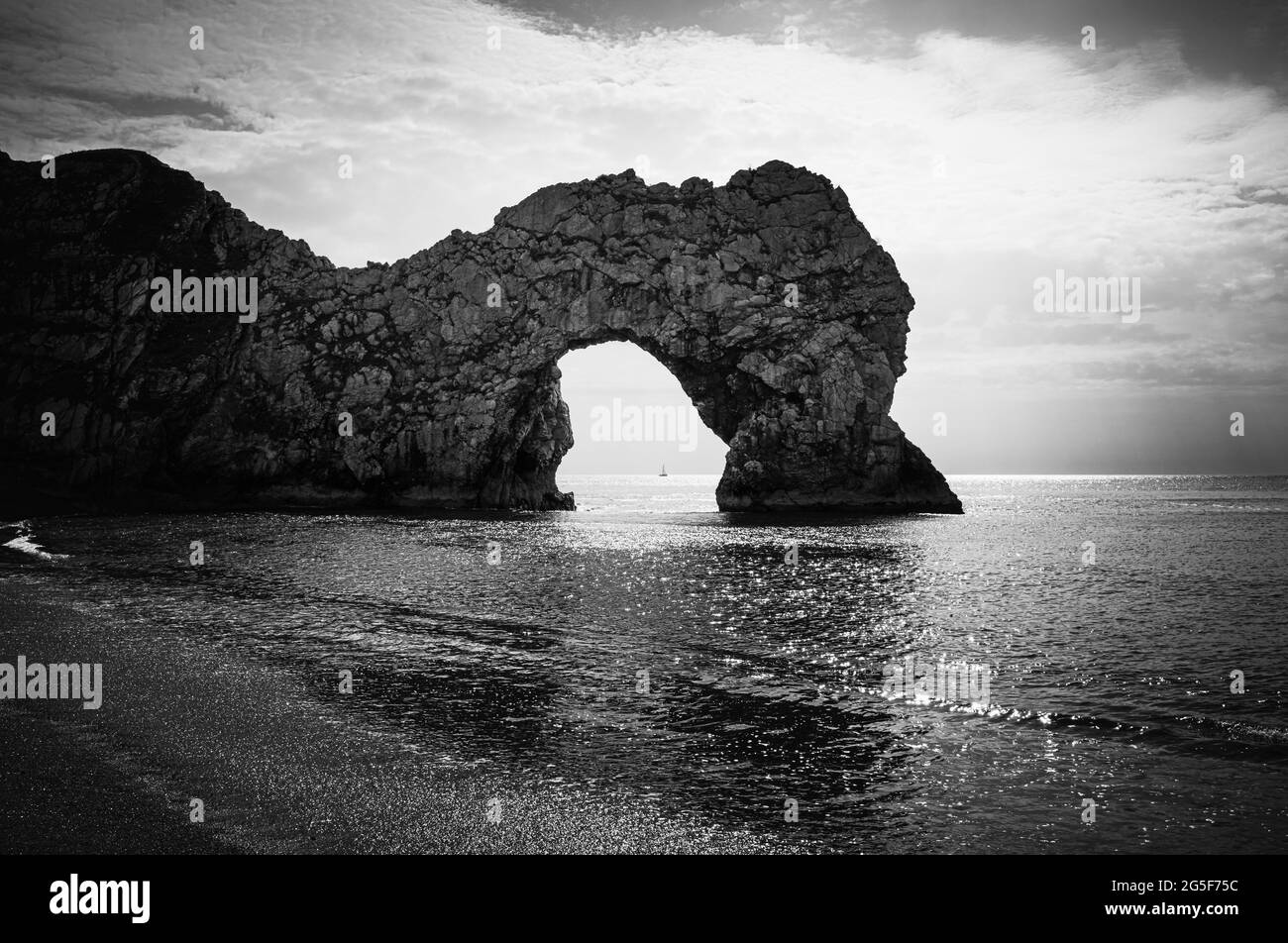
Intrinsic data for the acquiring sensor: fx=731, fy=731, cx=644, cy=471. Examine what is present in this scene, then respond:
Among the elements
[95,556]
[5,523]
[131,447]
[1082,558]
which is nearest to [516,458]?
[131,447]

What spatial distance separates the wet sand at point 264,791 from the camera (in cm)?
788

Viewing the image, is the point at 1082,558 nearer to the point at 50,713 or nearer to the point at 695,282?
the point at 50,713

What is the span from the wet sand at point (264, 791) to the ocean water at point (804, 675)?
0.36 meters

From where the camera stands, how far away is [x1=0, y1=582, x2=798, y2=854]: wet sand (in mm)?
7883

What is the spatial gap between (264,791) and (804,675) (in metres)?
11.8

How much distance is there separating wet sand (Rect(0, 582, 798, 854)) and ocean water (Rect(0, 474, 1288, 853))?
1.18 ft

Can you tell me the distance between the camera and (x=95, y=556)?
38312mm

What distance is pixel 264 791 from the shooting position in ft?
30.3

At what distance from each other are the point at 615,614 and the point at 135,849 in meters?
18.3
